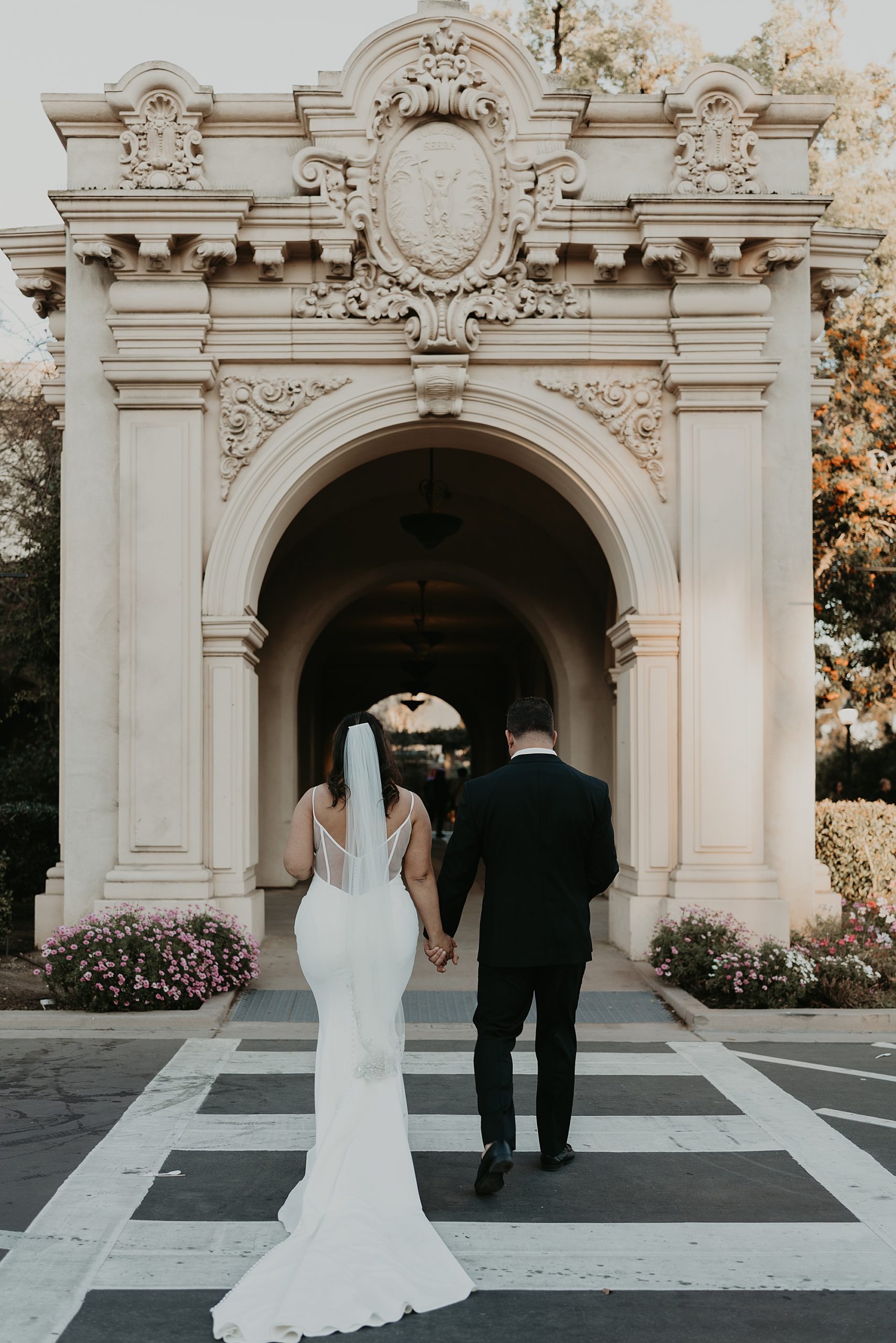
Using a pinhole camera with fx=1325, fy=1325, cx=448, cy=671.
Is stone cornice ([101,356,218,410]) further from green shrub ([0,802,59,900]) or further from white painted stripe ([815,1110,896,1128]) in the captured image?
white painted stripe ([815,1110,896,1128])

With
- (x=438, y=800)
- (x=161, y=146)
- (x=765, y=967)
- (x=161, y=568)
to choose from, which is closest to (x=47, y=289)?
(x=161, y=146)

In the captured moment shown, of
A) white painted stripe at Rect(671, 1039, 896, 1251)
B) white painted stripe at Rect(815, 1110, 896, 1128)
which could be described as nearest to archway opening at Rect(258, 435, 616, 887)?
white painted stripe at Rect(671, 1039, 896, 1251)

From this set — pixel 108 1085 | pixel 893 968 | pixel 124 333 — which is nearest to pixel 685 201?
pixel 124 333

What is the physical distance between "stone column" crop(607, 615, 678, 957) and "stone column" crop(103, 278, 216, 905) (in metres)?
3.45

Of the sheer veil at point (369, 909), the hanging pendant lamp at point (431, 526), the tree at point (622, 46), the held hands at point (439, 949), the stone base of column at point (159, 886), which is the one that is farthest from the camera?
the tree at point (622, 46)

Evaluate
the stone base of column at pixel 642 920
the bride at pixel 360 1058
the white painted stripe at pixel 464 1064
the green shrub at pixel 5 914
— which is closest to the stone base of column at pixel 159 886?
the green shrub at pixel 5 914

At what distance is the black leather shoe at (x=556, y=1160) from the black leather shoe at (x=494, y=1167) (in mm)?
428

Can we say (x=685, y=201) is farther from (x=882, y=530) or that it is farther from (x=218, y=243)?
(x=882, y=530)

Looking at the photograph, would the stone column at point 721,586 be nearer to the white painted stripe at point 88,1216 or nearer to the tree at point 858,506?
the white painted stripe at point 88,1216

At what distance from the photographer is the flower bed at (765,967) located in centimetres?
920

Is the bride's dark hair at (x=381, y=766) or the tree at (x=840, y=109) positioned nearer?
the bride's dark hair at (x=381, y=766)

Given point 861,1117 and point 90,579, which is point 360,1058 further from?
point 90,579

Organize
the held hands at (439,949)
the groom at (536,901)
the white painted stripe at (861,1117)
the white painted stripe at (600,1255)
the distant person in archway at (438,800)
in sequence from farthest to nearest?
the distant person in archway at (438,800) → the white painted stripe at (861,1117) → the groom at (536,901) → the held hands at (439,949) → the white painted stripe at (600,1255)

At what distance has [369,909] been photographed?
5.01 m
